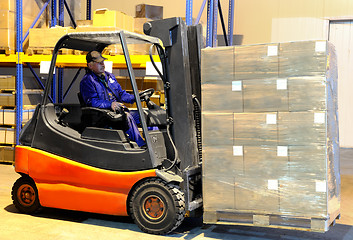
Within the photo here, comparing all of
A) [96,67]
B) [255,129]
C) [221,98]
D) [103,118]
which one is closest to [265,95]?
[255,129]

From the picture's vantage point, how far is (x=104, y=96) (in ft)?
17.8

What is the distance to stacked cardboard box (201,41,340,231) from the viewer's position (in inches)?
167

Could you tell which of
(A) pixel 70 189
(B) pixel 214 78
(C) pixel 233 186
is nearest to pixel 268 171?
(C) pixel 233 186

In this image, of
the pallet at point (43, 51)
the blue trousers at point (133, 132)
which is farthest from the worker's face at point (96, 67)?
the pallet at point (43, 51)

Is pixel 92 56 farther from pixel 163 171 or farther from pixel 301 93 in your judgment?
pixel 301 93

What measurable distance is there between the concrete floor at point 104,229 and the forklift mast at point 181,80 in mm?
702

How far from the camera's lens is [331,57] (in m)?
4.48

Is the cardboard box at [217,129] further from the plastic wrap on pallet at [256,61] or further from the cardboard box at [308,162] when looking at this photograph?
the cardboard box at [308,162]

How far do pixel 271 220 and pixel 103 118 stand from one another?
200 cm

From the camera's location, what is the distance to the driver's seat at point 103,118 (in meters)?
5.09

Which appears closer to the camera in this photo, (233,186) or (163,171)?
(233,186)

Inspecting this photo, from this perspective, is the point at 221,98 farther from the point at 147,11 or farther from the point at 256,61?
the point at 147,11

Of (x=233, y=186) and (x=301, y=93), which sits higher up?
(x=301, y=93)

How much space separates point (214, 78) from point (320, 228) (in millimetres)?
1633
